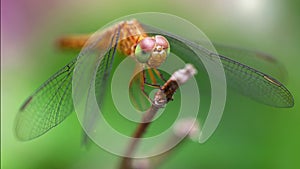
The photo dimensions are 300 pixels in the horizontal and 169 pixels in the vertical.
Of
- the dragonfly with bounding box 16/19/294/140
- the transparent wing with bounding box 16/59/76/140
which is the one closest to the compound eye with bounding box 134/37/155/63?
the dragonfly with bounding box 16/19/294/140

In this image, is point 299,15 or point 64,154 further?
point 299,15

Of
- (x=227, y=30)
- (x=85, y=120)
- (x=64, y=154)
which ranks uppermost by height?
(x=227, y=30)

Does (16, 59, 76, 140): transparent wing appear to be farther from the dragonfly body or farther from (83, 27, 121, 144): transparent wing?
the dragonfly body

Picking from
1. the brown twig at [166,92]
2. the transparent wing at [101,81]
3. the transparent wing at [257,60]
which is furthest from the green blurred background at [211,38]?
the brown twig at [166,92]

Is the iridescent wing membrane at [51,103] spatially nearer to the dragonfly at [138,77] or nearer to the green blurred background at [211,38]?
the dragonfly at [138,77]

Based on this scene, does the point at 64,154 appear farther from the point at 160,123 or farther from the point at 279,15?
the point at 279,15

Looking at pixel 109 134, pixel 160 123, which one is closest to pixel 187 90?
pixel 160 123
